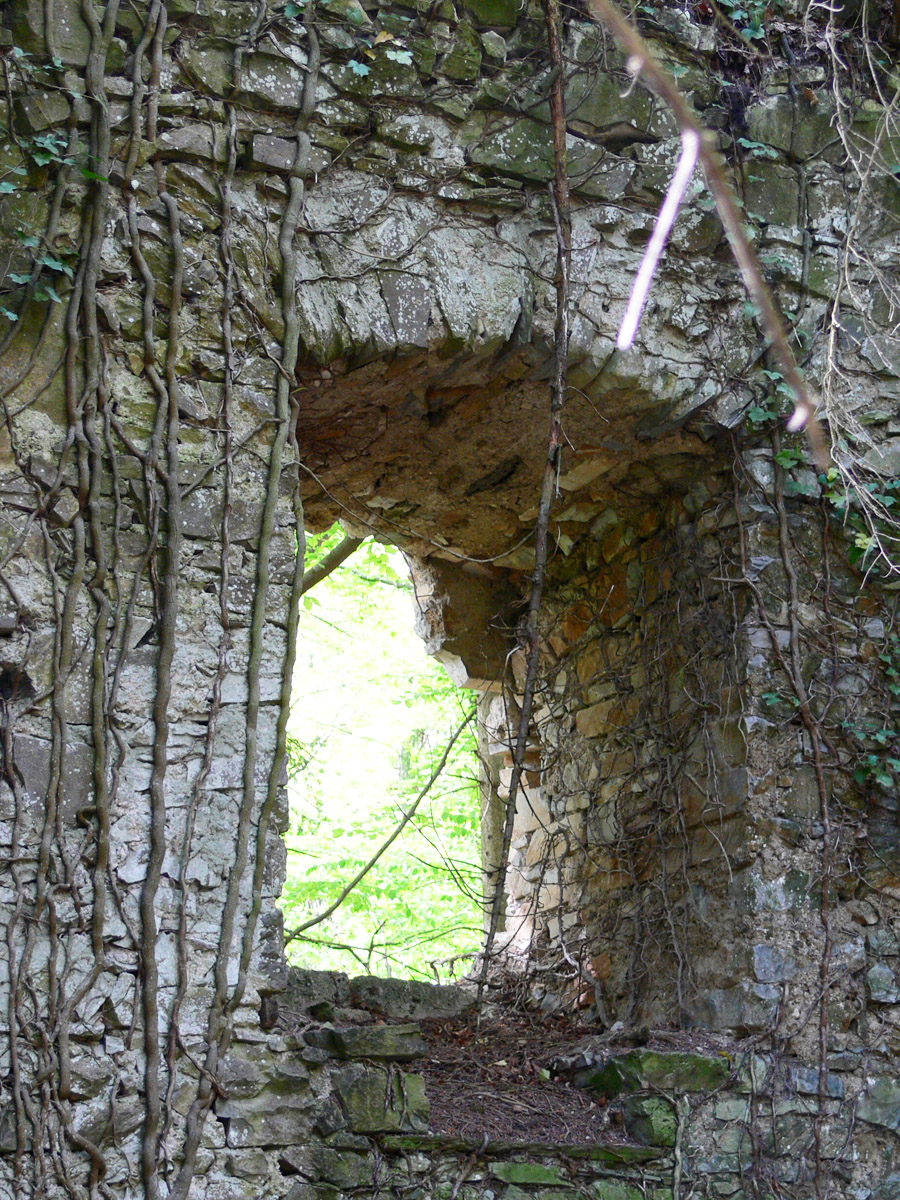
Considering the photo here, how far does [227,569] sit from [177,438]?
0.32 m

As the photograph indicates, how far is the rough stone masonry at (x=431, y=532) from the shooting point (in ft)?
8.16

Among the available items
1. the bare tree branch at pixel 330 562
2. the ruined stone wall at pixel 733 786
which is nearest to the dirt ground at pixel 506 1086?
the ruined stone wall at pixel 733 786

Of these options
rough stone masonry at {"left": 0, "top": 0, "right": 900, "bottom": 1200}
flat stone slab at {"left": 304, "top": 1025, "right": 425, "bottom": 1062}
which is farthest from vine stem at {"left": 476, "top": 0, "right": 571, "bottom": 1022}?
flat stone slab at {"left": 304, "top": 1025, "right": 425, "bottom": 1062}

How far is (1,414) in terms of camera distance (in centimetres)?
258

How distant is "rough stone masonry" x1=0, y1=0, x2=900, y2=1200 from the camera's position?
249cm

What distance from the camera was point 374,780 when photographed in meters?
10.5

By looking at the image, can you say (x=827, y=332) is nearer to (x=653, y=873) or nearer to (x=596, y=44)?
(x=596, y=44)

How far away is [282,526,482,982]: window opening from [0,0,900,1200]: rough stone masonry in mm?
3166

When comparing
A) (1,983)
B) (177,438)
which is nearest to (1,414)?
(177,438)

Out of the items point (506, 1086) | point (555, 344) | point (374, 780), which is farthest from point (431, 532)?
point (374, 780)

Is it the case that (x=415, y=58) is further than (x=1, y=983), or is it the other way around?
(x=415, y=58)

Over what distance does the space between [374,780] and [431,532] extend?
653cm

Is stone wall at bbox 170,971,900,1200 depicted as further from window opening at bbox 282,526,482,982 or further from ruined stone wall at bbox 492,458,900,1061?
window opening at bbox 282,526,482,982

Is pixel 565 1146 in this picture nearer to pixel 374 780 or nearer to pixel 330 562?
pixel 330 562
